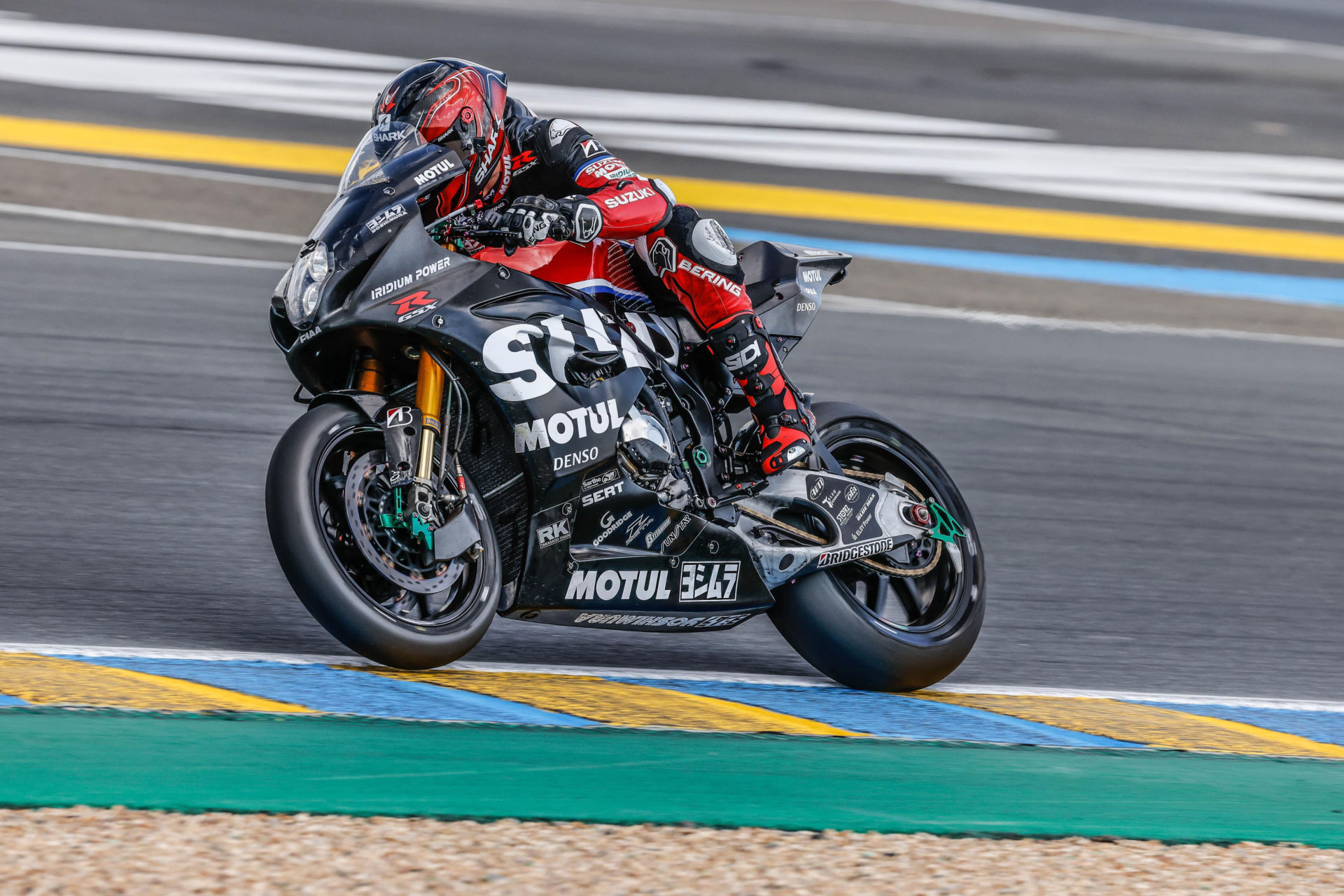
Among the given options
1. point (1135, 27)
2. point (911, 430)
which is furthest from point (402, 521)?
point (1135, 27)

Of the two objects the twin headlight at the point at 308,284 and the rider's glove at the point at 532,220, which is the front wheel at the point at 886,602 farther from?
the twin headlight at the point at 308,284

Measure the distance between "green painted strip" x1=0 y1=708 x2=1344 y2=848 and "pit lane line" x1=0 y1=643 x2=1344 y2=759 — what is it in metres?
0.13

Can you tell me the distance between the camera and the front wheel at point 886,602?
16.5ft

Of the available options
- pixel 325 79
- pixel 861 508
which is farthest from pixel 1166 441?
pixel 325 79

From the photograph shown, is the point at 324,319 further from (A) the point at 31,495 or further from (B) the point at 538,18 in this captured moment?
(B) the point at 538,18

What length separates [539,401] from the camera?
457 centimetres

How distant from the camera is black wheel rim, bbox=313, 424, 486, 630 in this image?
14.2ft

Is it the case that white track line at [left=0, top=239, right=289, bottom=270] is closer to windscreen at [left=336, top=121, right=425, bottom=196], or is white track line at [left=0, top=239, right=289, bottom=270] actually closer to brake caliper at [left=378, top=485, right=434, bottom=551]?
windscreen at [left=336, top=121, right=425, bottom=196]

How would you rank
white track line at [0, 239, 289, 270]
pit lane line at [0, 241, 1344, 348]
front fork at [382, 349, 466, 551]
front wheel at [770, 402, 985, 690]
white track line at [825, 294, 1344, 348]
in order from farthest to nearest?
white track line at [825, 294, 1344, 348] < pit lane line at [0, 241, 1344, 348] < white track line at [0, 239, 289, 270] < front wheel at [770, 402, 985, 690] < front fork at [382, 349, 466, 551]

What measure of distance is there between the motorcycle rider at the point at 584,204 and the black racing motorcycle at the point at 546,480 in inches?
3.6

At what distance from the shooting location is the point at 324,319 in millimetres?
4312

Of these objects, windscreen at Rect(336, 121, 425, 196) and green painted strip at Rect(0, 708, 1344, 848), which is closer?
green painted strip at Rect(0, 708, 1344, 848)

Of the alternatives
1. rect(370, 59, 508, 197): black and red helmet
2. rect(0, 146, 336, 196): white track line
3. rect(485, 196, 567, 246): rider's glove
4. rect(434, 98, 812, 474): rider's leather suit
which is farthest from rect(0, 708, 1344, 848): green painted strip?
rect(0, 146, 336, 196): white track line

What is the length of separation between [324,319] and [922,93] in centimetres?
1488
